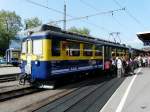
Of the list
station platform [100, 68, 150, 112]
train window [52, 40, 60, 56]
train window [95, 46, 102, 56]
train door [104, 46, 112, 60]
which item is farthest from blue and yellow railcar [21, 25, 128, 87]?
train door [104, 46, 112, 60]

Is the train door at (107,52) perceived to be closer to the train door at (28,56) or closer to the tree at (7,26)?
the train door at (28,56)

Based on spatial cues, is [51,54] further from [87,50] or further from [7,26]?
[7,26]

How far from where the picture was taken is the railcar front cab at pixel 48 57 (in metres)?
17.4

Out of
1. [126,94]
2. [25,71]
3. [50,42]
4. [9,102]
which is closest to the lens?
[9,102]

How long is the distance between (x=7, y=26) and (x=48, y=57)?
7311 centimetres

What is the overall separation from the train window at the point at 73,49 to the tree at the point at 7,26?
63.9 m

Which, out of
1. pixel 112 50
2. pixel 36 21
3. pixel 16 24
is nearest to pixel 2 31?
pixel 16 24

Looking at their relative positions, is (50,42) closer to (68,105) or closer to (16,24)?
(68,105)

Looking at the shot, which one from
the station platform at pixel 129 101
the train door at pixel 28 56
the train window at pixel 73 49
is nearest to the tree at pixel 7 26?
the train window at pixel 73 49

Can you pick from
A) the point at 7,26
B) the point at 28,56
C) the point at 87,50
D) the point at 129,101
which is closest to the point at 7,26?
the point at 7,26

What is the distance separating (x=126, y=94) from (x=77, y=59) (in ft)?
19.1

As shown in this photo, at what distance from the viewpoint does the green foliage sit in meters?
83.3

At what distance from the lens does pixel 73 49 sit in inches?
784

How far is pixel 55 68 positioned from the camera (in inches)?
708
